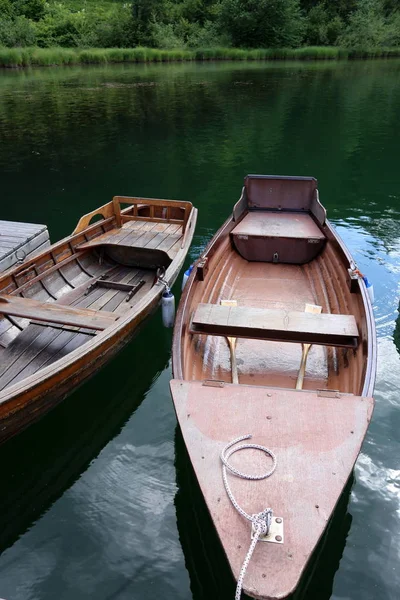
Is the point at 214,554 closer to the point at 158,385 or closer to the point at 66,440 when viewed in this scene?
the point at 66,440

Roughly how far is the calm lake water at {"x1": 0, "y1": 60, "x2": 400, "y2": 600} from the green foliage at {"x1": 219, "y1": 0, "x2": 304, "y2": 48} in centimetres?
2832

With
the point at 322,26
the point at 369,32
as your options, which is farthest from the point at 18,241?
the point at 322,26

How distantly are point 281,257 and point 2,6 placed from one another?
214 feet

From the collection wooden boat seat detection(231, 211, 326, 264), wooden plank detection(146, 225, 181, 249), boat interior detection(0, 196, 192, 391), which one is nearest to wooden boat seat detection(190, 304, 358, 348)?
boat interior detection(0, 196, 192, 391)

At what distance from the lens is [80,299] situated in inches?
280

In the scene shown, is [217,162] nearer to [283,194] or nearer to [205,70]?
[283,194]

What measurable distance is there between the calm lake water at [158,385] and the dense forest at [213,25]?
Answer: 27913 millimetres

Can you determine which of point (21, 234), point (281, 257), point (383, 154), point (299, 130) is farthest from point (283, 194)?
point (299, 130)

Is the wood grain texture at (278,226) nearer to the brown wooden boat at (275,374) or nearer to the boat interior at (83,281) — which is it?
the brown wooden boat at (275,374)

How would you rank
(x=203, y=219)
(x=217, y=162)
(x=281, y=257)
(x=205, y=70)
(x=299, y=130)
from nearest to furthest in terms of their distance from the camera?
(x=281, y=257) → (x=203, y=219) → (x=217, y=162) → (x=299, y=130) → (x=205, y=70)

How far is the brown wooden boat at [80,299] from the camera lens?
4730mm

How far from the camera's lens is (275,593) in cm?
245

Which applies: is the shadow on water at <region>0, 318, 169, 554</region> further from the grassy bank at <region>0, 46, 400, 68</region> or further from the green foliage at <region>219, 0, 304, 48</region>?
the green foliage at <region>219, 0, 304, 48</region>

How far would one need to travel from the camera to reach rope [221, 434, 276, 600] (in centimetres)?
256
